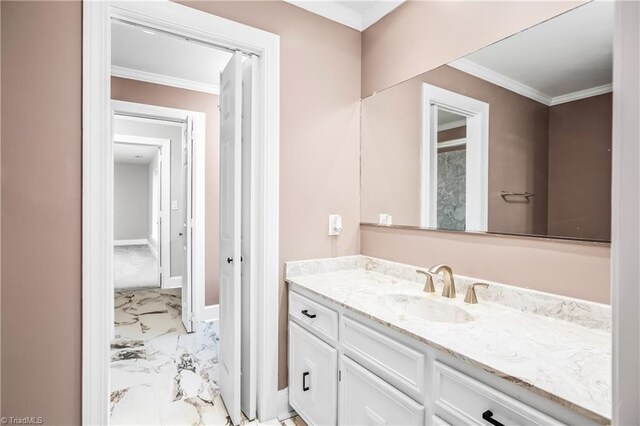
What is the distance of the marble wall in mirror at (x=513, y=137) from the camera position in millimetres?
1217

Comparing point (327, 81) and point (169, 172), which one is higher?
point (327, 81)

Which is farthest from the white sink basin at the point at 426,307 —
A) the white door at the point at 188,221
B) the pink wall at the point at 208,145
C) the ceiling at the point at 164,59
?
the pink wall at the point at 208,145

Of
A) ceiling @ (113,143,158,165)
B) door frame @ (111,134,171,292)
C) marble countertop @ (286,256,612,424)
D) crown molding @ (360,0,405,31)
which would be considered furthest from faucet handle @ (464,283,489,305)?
ceiling @ (113,143,158,165)

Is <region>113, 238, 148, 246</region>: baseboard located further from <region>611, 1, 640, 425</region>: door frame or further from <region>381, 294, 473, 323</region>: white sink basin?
<region>611, 1, 640, 425</region>: door frame

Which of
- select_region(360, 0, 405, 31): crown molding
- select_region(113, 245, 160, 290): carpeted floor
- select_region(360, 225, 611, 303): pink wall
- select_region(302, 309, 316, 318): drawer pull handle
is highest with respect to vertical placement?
select_region(360, 0, 405, 31): crown molding

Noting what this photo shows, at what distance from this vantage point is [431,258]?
6.01ft

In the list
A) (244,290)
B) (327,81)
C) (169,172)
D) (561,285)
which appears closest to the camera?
(561,285)

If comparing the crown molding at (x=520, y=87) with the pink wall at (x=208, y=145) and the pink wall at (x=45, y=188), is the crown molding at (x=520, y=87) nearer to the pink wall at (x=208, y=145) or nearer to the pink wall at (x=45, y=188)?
the pink wall at (x=45, y=188)

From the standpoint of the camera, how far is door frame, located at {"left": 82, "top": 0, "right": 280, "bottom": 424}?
1.45 meters

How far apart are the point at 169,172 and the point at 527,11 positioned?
4.70 metres

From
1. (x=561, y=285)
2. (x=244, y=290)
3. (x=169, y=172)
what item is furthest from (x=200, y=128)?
(x=561, y=285)

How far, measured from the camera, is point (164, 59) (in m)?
2.92

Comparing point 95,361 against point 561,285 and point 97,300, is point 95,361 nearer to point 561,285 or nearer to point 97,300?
point 97,300

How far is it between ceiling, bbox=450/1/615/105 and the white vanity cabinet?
3.69ft
